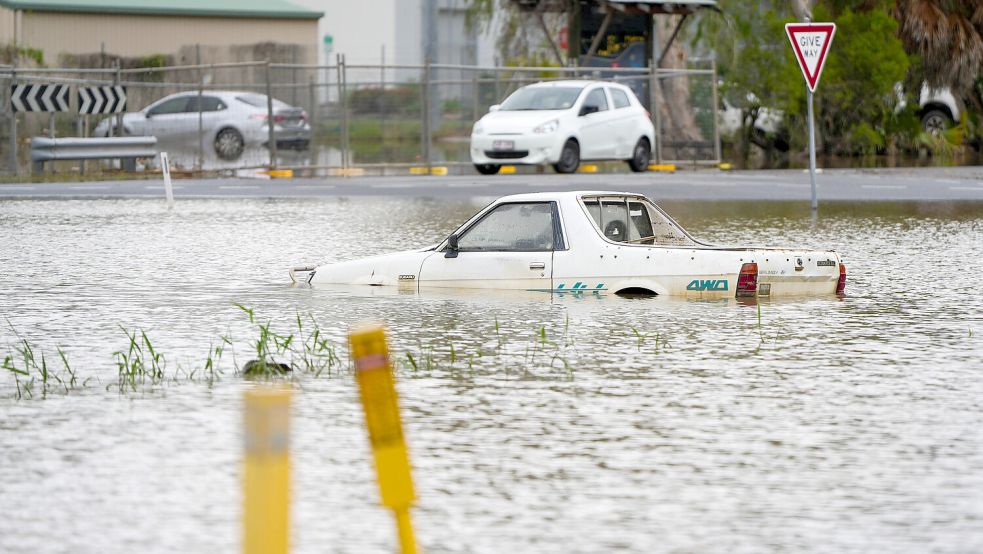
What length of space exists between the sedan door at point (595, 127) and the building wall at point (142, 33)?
24625 mm

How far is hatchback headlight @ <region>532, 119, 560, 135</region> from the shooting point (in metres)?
32.0

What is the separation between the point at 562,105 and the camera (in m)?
32.9

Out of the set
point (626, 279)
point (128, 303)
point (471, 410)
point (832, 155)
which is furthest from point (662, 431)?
point (832, 155)

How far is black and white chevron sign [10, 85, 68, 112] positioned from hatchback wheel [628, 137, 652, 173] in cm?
1089

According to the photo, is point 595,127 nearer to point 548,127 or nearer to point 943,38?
point 548,127

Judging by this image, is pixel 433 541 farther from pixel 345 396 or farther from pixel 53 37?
pixel 53 37

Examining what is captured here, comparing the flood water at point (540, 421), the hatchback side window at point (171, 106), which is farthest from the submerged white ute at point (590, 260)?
the hatchback side window at point (171, 106)

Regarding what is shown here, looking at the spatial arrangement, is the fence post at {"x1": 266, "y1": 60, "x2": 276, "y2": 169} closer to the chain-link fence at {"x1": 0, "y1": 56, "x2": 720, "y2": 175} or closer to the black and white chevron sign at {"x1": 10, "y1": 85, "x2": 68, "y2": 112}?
the chain-link fence at {"x1": 0, "y1": 56, "x2": 720, "y2": 175}

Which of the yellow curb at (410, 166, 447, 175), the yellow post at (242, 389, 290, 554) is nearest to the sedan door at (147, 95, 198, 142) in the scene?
the yellow curb at (410, 166, 447, 175)

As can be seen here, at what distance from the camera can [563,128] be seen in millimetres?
32281

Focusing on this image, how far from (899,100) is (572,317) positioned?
33500mm

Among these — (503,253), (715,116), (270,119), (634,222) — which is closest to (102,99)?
(270,119)

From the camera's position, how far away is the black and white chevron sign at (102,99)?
35.3 m

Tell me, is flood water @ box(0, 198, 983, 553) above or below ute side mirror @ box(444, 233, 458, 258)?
below
